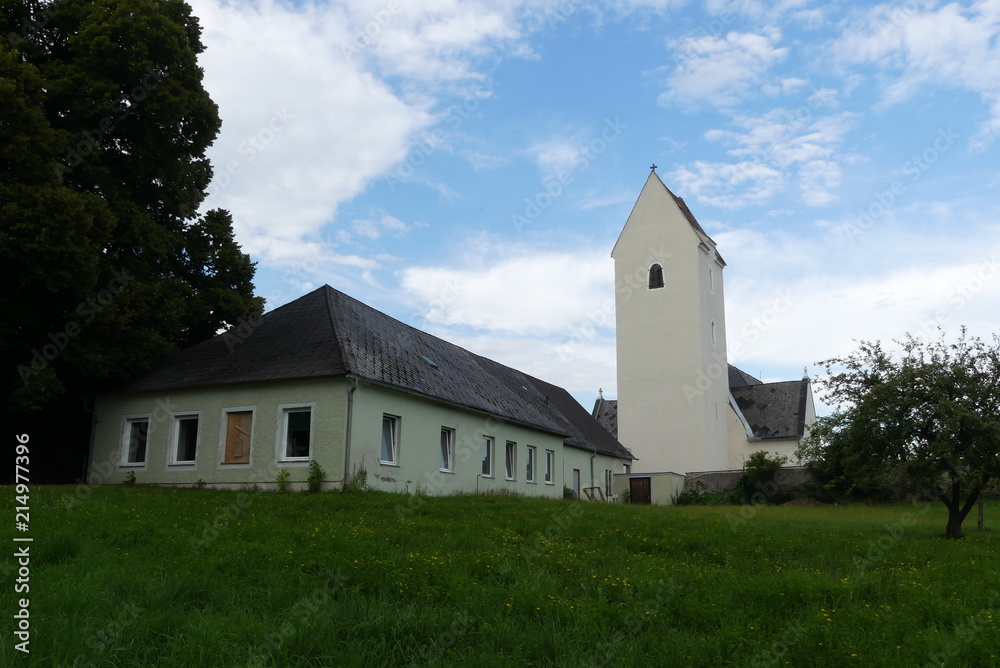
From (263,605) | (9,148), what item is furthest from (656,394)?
(263,605)

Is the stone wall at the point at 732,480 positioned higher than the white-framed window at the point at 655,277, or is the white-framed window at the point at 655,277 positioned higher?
the white-framed window at the point at 655,277

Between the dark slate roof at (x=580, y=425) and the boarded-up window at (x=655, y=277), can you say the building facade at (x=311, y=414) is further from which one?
the boarded-up window at (x=655, y=277)

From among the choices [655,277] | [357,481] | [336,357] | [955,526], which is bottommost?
[955,526]

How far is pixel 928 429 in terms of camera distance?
16391mm

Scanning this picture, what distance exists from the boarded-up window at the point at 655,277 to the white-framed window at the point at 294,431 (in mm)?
30324

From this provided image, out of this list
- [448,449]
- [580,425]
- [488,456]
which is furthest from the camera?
[580,425]

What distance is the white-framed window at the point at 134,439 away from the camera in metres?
22.6

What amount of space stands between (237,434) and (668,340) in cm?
2978

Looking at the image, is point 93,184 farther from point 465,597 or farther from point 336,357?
point 465,597

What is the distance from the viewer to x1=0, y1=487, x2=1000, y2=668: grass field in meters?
6.96

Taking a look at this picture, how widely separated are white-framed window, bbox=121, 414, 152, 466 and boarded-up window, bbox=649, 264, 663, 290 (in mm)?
31271

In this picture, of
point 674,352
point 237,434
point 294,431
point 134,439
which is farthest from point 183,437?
point 674,352

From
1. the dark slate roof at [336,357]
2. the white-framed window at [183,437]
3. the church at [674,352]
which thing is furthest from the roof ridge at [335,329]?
the church at [674,352]

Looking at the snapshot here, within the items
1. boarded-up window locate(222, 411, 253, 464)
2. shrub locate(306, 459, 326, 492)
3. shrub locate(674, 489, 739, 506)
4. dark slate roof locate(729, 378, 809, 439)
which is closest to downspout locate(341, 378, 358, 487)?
shrub locate(306, 459, 326, 492)
